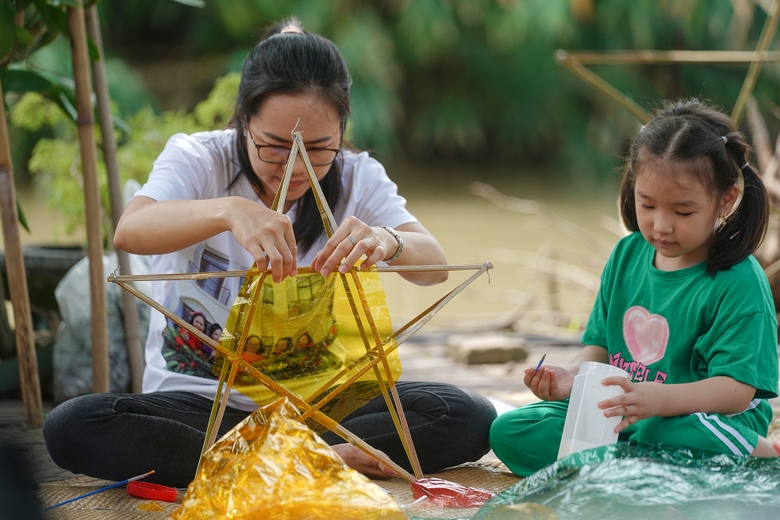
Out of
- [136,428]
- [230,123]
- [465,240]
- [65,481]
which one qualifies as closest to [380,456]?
[136,428]

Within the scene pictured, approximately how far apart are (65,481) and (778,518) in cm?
99

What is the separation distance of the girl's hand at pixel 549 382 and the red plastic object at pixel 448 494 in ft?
0.62

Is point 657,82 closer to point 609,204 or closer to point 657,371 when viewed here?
point 609,204

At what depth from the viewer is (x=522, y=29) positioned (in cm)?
750

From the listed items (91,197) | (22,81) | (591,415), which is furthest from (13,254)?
(591,415)

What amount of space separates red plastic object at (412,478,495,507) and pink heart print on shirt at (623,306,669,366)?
1.14 ft

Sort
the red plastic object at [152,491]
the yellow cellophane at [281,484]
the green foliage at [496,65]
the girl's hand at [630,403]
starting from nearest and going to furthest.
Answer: the yellow cellophane at [281,484] < the girl's hand at [630,403] < the red plastic object at [152,491] < the green foliage at [496,65]

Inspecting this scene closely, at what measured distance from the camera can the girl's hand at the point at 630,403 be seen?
109cm

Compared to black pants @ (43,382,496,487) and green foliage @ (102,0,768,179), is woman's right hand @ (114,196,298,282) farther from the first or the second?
green foliage @ (102,0,768,179)

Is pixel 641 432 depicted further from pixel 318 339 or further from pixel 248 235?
pixel 248 235

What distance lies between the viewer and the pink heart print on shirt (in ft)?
4.24

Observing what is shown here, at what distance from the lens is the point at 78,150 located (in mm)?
2402

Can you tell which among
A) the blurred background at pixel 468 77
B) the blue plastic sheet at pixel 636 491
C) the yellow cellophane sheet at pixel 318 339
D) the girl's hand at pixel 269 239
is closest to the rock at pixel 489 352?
the yellow cellophane sheet at pixel 318 339

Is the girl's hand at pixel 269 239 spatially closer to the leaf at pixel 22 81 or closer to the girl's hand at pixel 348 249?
the girl's hand at pixel 348 249
